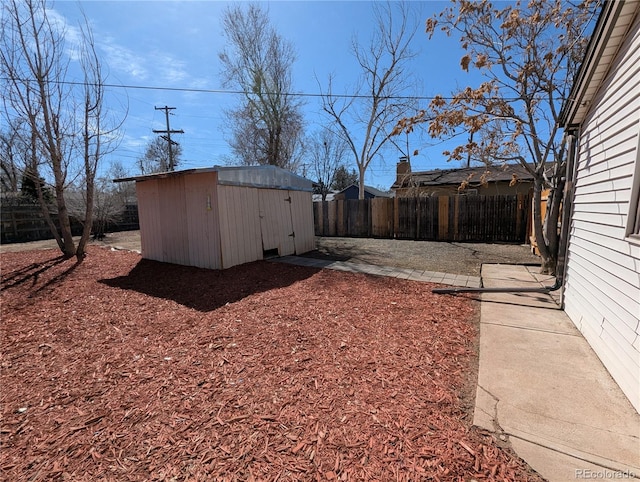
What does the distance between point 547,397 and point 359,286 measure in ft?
9.65

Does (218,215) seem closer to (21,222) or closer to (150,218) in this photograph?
(150,218)

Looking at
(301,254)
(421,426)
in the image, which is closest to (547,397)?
(421,426)

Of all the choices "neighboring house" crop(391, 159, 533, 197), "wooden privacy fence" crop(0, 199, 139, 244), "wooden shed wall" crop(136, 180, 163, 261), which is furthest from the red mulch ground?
"neighboring house" crop(391, 159, 533, 197)

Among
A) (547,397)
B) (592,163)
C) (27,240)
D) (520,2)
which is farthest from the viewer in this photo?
(27,240)

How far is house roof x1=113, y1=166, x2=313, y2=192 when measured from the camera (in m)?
5.79

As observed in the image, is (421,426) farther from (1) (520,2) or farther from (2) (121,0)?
(2) (121,0)

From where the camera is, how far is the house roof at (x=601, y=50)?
7.68ft

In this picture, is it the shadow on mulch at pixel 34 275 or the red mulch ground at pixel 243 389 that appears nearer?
the red mulch ground at pixel 243 389

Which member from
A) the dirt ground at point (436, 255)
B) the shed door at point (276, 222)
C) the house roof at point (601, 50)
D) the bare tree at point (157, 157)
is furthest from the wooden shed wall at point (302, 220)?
the bare tree at point (157, 157)

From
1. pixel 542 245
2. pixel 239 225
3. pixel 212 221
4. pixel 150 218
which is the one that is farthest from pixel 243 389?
pixel 150 218

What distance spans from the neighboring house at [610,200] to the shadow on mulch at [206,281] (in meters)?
4.03

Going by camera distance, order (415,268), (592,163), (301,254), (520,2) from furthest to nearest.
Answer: (301,254) < (415,268) < (520,2) < (592,163)

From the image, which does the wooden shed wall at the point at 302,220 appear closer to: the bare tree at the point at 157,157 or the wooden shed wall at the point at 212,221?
the wooden shed wall at the point at 212,221

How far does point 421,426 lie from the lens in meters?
1.75
